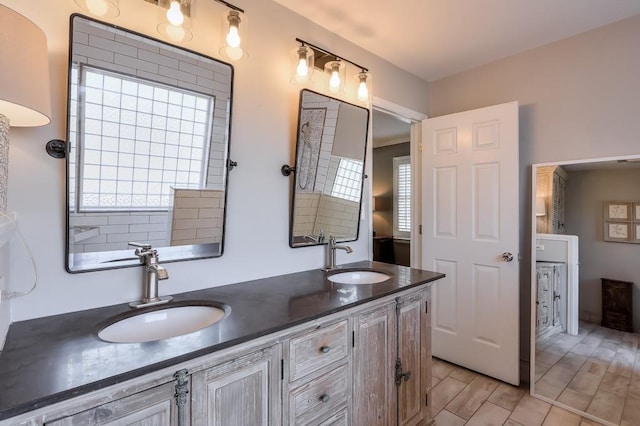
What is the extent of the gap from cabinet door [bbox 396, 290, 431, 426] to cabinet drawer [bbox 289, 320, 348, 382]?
40 cm

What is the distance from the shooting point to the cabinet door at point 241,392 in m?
0.90

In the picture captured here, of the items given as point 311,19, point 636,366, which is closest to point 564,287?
point 636,366

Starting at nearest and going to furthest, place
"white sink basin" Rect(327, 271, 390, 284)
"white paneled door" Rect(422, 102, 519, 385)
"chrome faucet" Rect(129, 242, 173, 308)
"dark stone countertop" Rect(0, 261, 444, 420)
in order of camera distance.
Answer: "dark stone countertop" Rect(0, 261, 444, 420)
"chrome faucet" Rect(129, 242, 173, 308)
"white sink basin" Rect(327, 271, 390, 284)
"white paneled door" Rect(422, 102, 519, 385)

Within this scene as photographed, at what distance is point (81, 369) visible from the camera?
75 cm

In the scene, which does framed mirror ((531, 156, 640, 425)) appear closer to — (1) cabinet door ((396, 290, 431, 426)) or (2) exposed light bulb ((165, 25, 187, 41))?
(1) cabinet door ((396, 290, 431, 426))

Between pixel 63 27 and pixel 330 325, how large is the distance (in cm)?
145

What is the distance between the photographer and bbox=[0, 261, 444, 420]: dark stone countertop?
0.69 metres

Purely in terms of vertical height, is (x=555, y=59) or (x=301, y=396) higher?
(x=555, y=59)

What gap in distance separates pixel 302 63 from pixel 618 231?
2.08 meters

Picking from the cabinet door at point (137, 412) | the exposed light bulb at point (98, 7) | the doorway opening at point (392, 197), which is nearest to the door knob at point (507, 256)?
the cabinet door at point (137, 412)

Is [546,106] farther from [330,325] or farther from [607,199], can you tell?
[330,325]

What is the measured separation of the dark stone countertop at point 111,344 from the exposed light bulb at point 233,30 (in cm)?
111

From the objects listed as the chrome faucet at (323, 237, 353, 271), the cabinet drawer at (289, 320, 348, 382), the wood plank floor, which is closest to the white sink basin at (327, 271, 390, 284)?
the chrome faucet at (323, 237, 353, 271)

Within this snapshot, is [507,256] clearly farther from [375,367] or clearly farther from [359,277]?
[375,367]
